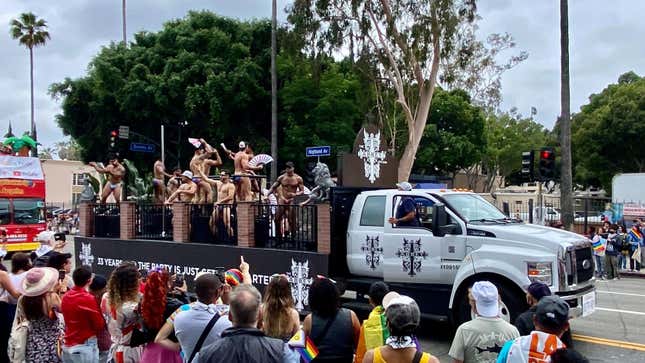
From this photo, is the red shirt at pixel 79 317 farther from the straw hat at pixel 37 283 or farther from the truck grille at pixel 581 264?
the truck grille at pixel 581 264

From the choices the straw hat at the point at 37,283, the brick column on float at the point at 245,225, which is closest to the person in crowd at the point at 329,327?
the straw hat at the point at 37,283

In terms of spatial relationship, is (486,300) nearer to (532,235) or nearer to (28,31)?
(532,235)

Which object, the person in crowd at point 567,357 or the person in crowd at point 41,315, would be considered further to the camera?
the person in crowd at point 41,315

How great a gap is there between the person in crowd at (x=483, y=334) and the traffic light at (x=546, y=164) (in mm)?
13306

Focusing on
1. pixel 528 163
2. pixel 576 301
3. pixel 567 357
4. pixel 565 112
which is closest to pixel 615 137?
pixel 565 112

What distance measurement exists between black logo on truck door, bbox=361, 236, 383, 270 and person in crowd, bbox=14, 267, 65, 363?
518cm

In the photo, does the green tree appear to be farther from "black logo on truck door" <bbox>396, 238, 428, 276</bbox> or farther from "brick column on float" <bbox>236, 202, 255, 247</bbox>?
"black logo on truck door" <bbox>396, 238, 428, 276</bbox>

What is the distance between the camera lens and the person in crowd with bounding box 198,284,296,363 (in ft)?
10.8

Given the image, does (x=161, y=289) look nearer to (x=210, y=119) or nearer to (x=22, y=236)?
(x=22, y=236)

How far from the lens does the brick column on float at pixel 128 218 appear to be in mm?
14227

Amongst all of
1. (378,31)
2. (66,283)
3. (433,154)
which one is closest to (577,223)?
Result: (378,31)

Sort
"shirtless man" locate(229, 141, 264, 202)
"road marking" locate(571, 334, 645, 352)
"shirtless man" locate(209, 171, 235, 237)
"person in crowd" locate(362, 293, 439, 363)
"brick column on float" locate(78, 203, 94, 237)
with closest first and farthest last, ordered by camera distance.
→ "person in crowd" locate(362, 293, 439, 363)
"road marking" locate(571, 334, 645, 352)
"shirtless man" locate(209, 171, 235, 237)
"shirtless man" locate(229, 141, 264, 202)
"brick column on float" locate(78, 203, 94, 237)

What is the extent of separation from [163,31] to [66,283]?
2931 centimetres

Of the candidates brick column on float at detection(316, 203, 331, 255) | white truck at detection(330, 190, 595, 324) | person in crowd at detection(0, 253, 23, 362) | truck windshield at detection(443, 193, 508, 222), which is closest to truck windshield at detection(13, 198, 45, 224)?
brick column on float at detection(316, 203, 331, 255)
